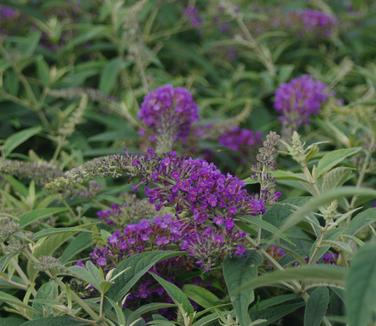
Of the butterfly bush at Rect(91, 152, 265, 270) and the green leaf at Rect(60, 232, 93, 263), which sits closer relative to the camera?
the butterfly bush at Rect(91, 152, 265, 270)

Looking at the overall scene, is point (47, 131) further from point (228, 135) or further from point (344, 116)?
point (344, 116)

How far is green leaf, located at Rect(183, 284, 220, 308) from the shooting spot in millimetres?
1574

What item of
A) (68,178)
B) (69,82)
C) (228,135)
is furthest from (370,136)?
(69,82)

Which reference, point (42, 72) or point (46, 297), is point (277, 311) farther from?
point (42, 72)

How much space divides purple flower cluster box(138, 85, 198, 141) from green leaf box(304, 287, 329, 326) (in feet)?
2.95

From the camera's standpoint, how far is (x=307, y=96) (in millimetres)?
2486

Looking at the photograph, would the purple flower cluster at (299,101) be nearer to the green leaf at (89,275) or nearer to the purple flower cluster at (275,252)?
the purple flower cluster at (275,252)

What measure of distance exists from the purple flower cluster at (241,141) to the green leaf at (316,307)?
1.25m

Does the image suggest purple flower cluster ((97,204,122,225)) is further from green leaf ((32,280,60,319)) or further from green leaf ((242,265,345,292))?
green leaf ((242,265,345,292))

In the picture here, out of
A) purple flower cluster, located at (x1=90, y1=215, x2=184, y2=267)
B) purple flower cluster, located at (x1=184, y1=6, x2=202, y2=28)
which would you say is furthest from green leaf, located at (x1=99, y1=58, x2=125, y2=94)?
purple flower cluster, located at (x1=90, y1=215, x2=184, y2=267)

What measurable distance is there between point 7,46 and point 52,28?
0.80 feet

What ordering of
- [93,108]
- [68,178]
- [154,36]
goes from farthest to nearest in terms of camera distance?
[154,36] < [93,108] < [68,178]

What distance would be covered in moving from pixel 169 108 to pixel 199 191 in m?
0.86

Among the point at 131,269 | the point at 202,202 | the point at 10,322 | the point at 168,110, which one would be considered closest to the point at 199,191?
the point at 202,202
